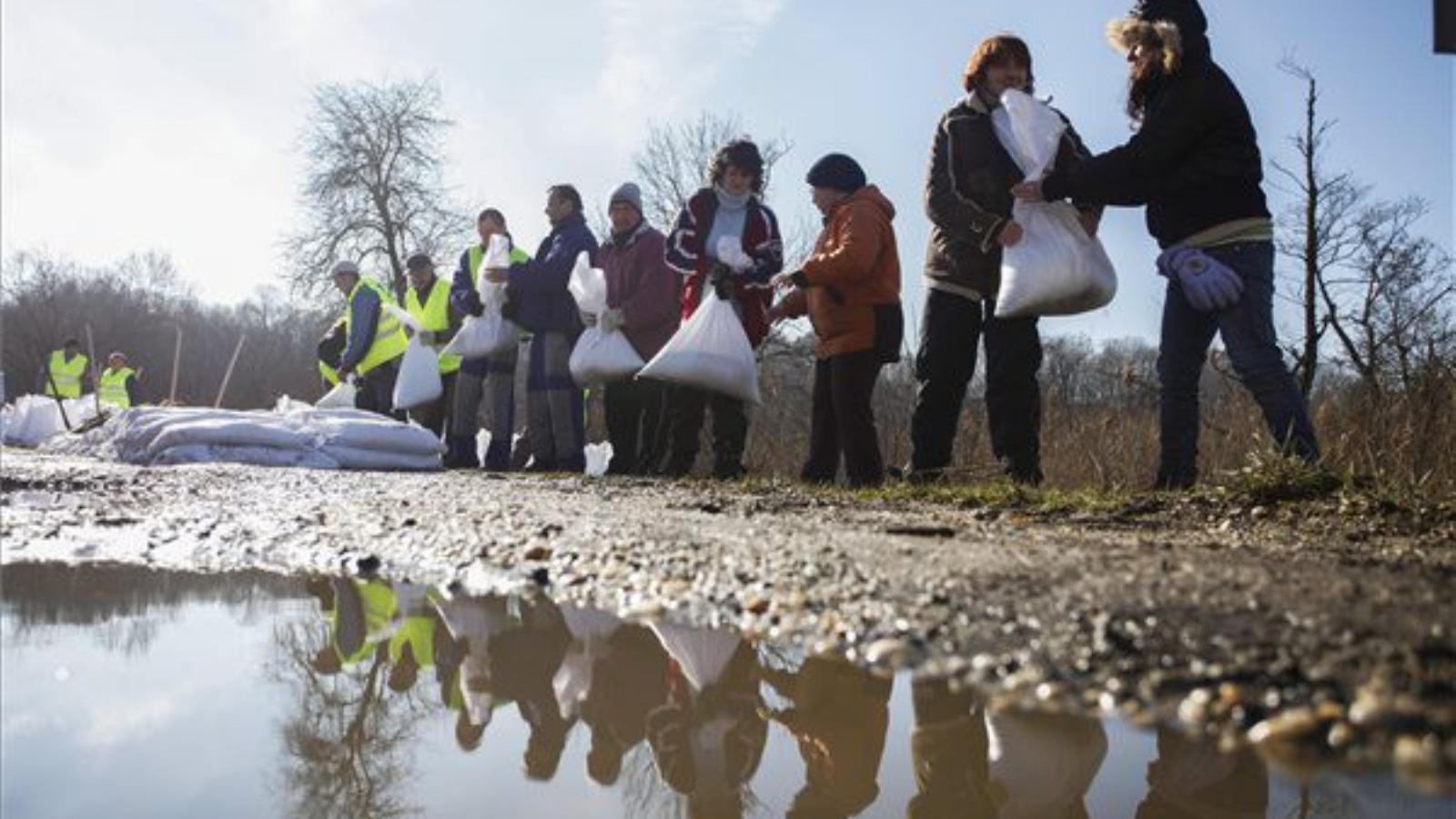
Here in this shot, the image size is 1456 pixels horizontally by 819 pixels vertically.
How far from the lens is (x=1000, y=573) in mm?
1882

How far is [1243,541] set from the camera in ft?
7.91

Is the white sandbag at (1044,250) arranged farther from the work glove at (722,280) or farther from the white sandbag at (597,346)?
the white sandbag at (597,346)

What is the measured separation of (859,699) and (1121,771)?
0.37 m

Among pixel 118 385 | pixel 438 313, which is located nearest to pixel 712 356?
pixel 438 313

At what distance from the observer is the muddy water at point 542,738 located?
1091 millimetres

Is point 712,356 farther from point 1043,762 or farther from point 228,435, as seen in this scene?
point 1043,762

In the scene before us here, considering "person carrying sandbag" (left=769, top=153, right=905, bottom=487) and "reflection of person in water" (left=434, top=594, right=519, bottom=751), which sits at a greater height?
"person carrying sandbag" (left=769, top=153, right=905, bottom=487)

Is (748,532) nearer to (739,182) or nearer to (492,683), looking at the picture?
(492,683)

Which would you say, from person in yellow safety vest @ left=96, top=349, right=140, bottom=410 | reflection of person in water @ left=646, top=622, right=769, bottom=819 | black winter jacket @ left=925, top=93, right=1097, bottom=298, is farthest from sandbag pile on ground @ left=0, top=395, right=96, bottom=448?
reflection of person in water @ left=646, top=622, right=769, bottom=819

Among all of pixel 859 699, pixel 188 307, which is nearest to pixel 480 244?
pixel 859 699

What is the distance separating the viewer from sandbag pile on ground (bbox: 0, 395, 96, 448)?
1351 cm

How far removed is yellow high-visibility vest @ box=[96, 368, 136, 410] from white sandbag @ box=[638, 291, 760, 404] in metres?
13.4

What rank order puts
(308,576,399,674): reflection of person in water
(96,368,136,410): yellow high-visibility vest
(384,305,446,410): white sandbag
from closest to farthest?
(308,576,399,674): reflection of person in water → (384,305,446,410): white sandbag → (96,368,136,410): yellow high-visibility vest

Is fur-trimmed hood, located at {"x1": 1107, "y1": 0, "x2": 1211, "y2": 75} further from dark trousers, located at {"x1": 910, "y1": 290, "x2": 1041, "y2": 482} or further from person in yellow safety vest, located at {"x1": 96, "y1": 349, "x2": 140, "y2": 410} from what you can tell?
person in yellow safety vest, located at {"x1": 96, "y1": 349, "x2": 140, "y2": 410}
